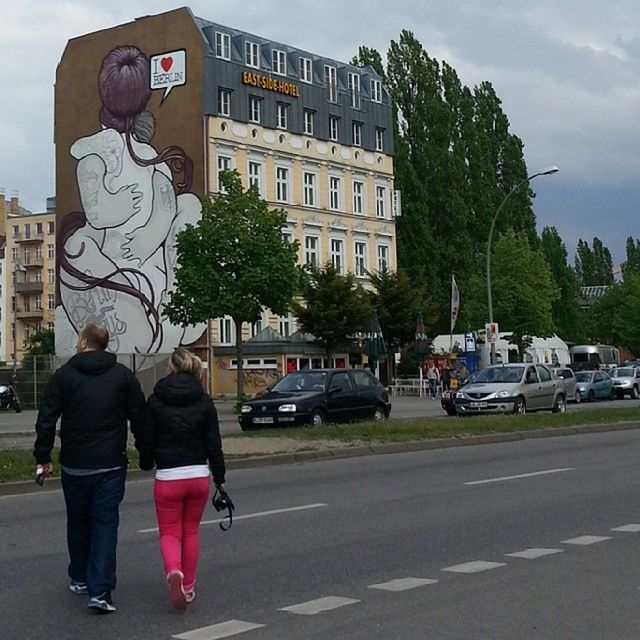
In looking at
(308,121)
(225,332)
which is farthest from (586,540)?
(308,121)

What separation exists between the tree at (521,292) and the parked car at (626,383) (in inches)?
263

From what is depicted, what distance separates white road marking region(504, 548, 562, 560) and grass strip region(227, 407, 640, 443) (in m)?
11.8

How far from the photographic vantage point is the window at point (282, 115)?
65.6 metres

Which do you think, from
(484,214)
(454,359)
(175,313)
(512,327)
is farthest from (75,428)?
(484,214)

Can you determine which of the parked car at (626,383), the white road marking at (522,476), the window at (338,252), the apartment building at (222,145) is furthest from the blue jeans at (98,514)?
the window at (338,252)

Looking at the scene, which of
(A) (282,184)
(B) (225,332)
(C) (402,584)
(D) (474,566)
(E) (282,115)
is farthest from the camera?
(A) (282,184)

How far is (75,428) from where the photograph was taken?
7.36 m

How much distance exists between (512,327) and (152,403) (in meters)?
54.5

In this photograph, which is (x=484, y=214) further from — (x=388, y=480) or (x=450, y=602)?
(x=450, y=602)

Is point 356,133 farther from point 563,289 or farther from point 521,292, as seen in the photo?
point 563,289

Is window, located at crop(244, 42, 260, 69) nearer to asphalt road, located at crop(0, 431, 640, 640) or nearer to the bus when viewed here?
the bus

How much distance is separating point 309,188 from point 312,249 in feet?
11.9

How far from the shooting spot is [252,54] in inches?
2539

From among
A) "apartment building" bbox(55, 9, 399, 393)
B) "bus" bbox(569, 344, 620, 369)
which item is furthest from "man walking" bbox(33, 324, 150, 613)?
"bus" bbox(569, 344, 620, 369)
